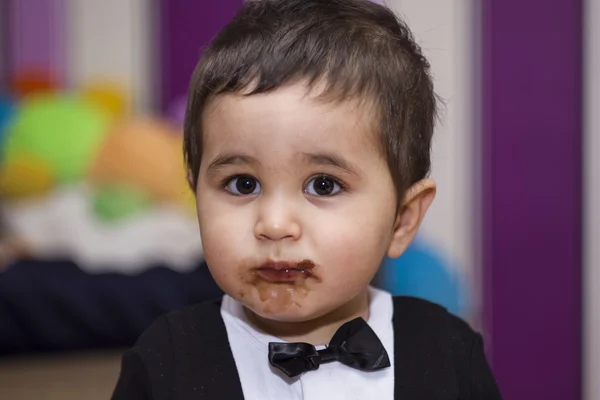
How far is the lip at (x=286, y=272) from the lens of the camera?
0.91m

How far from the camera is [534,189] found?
8.11 feet

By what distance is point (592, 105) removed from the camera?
94.9 inches

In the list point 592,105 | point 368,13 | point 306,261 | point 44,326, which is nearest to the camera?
point 306,261

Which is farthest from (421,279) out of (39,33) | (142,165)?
(39,33)

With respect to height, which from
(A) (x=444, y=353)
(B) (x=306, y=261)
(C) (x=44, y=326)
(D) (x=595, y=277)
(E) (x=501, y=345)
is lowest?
(E) (x=501, y=345)

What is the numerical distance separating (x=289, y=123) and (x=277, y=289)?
0.19 metres

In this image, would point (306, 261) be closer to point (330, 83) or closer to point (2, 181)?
point (330, 83)

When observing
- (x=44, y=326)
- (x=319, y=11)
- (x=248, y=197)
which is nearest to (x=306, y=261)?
(x=248, y=197)

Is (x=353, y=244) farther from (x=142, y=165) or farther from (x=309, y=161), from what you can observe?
(x=142, y=165)

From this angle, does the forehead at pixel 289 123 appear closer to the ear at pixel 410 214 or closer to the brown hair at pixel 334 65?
the brown hair at pixel 334 65

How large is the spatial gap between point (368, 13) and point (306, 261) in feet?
1.07

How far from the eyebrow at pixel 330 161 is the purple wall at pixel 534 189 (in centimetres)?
165

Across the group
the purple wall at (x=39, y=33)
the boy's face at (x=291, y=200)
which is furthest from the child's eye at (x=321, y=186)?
the purple wall at (x=39, y=33)

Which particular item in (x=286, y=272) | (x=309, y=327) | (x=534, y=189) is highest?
(x=286, y=272)
